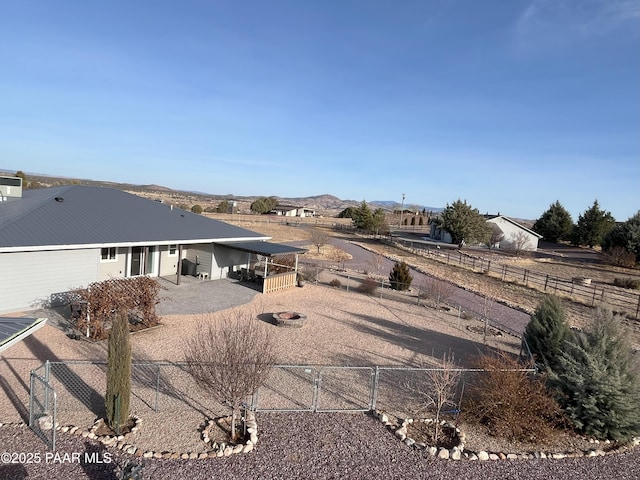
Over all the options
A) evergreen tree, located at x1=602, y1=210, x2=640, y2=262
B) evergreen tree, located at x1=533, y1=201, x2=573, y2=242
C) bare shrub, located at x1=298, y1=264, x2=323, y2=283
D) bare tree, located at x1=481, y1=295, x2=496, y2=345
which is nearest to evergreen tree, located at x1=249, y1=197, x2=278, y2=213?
evergreen tree, located at x1=533, y1=201, x2=573, y2=242

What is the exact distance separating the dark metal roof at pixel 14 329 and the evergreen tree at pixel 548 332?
41.6ft

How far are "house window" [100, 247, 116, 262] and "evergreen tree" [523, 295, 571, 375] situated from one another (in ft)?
56.2

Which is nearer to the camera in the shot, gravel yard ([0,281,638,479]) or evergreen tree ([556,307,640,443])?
gravel yard ([0,281,638,479])

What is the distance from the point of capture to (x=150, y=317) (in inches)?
550

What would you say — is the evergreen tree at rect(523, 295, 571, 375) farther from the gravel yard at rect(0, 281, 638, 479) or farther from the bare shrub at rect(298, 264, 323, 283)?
the bare shrub at rect(298, 264, 323, 283)

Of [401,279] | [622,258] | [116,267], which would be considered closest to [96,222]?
[116,267]

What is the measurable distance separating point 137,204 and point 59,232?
713cm

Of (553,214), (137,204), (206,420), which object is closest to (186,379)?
(206,420)

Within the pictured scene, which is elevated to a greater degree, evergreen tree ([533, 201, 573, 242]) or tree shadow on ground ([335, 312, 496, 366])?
evergreen tree ([533, 201, 573, 242])

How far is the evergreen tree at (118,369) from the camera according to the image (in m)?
7.65

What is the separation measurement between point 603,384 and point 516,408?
213 centimetres

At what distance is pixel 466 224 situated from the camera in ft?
162

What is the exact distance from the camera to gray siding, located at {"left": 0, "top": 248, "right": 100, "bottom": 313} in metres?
14.0

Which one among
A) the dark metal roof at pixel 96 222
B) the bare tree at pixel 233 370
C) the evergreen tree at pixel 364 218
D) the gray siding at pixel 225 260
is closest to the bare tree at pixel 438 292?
the dark metal roof at pixel 96 222
